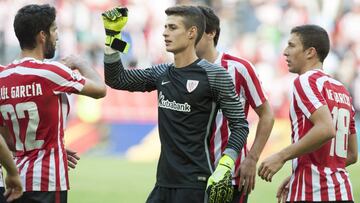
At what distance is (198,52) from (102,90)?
42.1 inches

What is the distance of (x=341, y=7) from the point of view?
2025 centimetres

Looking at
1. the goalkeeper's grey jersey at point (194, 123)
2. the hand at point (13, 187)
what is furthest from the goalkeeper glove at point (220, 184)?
the hand at point (13, 187)

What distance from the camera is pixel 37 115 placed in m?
5.92

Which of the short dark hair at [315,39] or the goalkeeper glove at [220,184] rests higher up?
the short dark hair at [315,39]

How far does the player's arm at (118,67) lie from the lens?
6188mm

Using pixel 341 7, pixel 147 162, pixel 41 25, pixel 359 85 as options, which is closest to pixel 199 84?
pixel 41 25

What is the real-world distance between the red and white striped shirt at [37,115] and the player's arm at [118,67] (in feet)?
1.29

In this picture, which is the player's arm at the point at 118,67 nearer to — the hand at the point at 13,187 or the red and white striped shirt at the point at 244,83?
the red and white striped shirt at the point at 244,83

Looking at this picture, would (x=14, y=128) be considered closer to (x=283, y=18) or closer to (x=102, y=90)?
(x=102, y=90)

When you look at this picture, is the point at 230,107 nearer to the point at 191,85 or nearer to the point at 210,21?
the point at 191,85

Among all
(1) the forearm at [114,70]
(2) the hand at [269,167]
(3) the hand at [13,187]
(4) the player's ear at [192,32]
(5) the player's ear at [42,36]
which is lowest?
(3) the hand at [13,187]

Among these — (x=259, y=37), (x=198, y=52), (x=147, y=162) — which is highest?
(x=259, y=37)

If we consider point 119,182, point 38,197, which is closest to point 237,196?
point 38,197

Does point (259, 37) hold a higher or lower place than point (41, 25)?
higher
